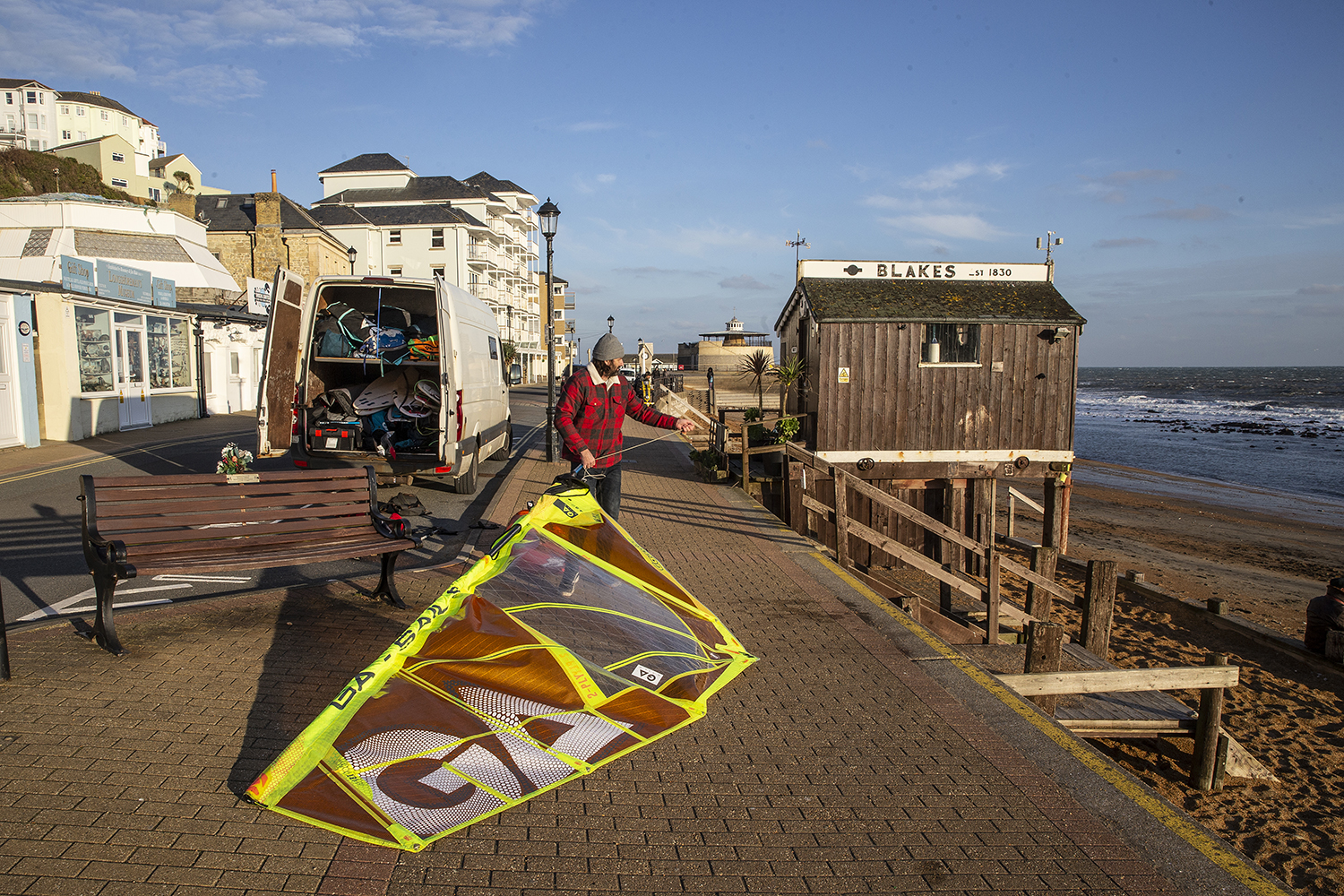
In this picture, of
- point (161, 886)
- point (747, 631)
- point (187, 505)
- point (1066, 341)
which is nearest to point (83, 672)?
point (187, 505)

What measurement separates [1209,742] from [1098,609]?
2297mm

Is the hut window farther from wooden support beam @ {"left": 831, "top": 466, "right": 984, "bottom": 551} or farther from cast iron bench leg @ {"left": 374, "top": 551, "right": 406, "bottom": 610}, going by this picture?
cast iron bench leg @ {"left": 374, "top": 551, "right": 406, "bottom": 610}

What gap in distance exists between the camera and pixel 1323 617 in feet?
26.6

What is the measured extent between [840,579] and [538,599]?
3.52m

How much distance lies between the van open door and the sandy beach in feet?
30.5

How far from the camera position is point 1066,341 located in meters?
15.8

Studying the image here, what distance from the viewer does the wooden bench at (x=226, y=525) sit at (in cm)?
446

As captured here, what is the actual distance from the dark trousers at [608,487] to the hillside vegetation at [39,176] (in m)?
47.2

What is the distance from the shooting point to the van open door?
904 cm

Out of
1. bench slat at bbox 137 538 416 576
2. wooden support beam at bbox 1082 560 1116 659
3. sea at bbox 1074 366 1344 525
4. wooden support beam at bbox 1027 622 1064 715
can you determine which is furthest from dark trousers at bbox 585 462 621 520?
sea at bbox 1074 366 1344 525

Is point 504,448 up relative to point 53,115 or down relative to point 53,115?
down

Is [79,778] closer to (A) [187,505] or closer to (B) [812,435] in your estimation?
(A) [187,505]

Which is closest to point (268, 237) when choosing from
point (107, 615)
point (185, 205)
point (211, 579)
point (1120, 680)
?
point (185, 205)

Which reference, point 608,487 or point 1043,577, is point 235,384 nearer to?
point 608,487
